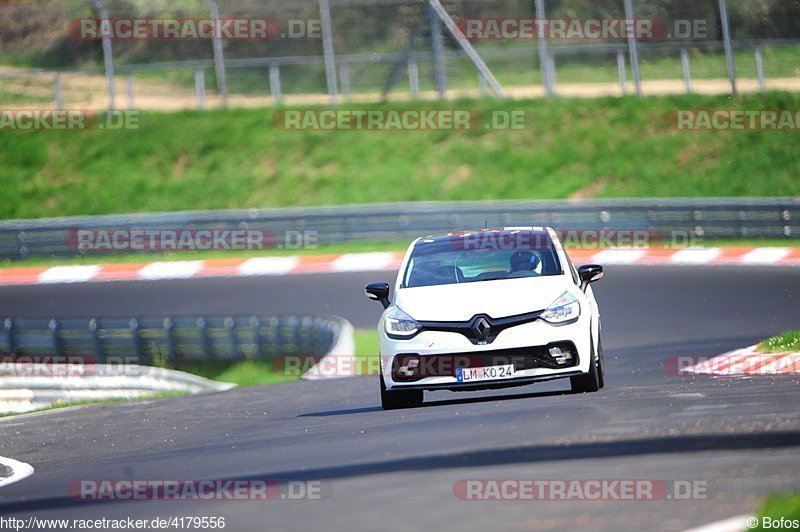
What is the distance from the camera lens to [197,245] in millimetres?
29953

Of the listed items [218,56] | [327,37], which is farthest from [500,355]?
[218,56]

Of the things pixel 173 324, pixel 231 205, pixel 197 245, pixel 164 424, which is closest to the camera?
pixel 164 424

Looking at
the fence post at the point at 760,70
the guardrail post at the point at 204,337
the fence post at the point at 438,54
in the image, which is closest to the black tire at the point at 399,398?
the guardrail post at the point at 204,337

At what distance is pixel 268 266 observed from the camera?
89.0ft

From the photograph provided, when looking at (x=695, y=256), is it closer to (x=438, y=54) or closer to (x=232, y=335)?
(x=232, y=335)

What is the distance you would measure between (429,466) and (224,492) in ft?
3.96

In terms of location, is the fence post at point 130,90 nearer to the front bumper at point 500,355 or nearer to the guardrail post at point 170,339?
the guardrail post at point 170,339

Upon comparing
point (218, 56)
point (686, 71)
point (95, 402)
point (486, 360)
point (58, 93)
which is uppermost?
point (218, 56)

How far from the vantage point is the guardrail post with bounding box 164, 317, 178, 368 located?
62.7 feet

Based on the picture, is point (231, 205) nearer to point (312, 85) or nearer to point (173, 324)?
point (312, 85)

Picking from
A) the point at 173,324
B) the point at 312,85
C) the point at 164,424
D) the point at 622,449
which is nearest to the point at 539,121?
the point at 312,85

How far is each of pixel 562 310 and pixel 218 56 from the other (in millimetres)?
23540

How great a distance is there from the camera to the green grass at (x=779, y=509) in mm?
6293

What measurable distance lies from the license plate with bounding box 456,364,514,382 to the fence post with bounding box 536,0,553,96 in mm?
20461
